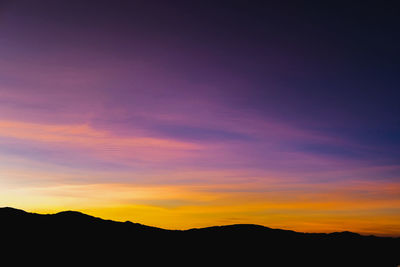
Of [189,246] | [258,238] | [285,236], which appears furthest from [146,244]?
[285,236]

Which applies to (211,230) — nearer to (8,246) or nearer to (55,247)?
(55,247)

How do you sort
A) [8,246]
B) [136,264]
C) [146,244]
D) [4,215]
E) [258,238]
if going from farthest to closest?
[258,238], [146,244], [4,215], [136,264], [8,246]

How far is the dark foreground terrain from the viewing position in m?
48.2

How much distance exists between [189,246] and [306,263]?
23.6 metres

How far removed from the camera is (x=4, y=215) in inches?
2281

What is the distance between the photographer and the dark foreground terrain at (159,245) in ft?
158

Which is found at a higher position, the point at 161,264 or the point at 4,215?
the point at 4,215

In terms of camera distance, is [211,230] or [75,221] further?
[211,230]

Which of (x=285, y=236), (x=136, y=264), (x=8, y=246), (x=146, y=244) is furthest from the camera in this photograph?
(x=285, y=236)

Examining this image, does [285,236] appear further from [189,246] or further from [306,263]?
[189,246]

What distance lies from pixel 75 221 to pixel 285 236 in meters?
52.7

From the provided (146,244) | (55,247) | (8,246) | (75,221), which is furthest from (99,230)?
(8,246)

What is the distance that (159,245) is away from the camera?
63188 millimetres

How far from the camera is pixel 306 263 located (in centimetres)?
6900
